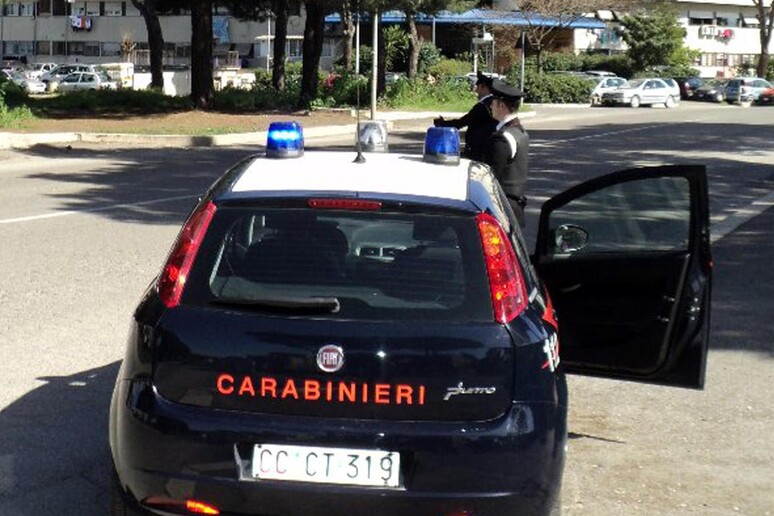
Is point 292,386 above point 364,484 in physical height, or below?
Result: above

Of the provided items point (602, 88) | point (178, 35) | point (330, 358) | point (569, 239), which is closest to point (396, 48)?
point (602, 88)

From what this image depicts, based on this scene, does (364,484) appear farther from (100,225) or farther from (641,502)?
(100,225)

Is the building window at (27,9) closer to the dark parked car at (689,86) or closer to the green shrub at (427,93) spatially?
the dark parked car at (689,86)

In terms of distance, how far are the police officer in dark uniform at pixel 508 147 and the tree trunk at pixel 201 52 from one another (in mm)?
27620

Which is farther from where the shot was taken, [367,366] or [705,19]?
[705,19]

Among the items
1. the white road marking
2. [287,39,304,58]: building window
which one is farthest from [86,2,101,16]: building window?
the white road marking

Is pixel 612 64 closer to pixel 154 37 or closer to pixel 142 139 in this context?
pixel 154 37

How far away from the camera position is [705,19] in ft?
295

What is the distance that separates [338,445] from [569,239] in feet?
7.56

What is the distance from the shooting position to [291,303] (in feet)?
13.5

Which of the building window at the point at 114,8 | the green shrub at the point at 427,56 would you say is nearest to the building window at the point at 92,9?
the building window at the point at 114,8

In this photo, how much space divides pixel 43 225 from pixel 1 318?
4726mm

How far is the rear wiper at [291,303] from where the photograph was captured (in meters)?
4.11

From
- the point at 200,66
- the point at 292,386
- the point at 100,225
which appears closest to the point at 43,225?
the point at 100,225
